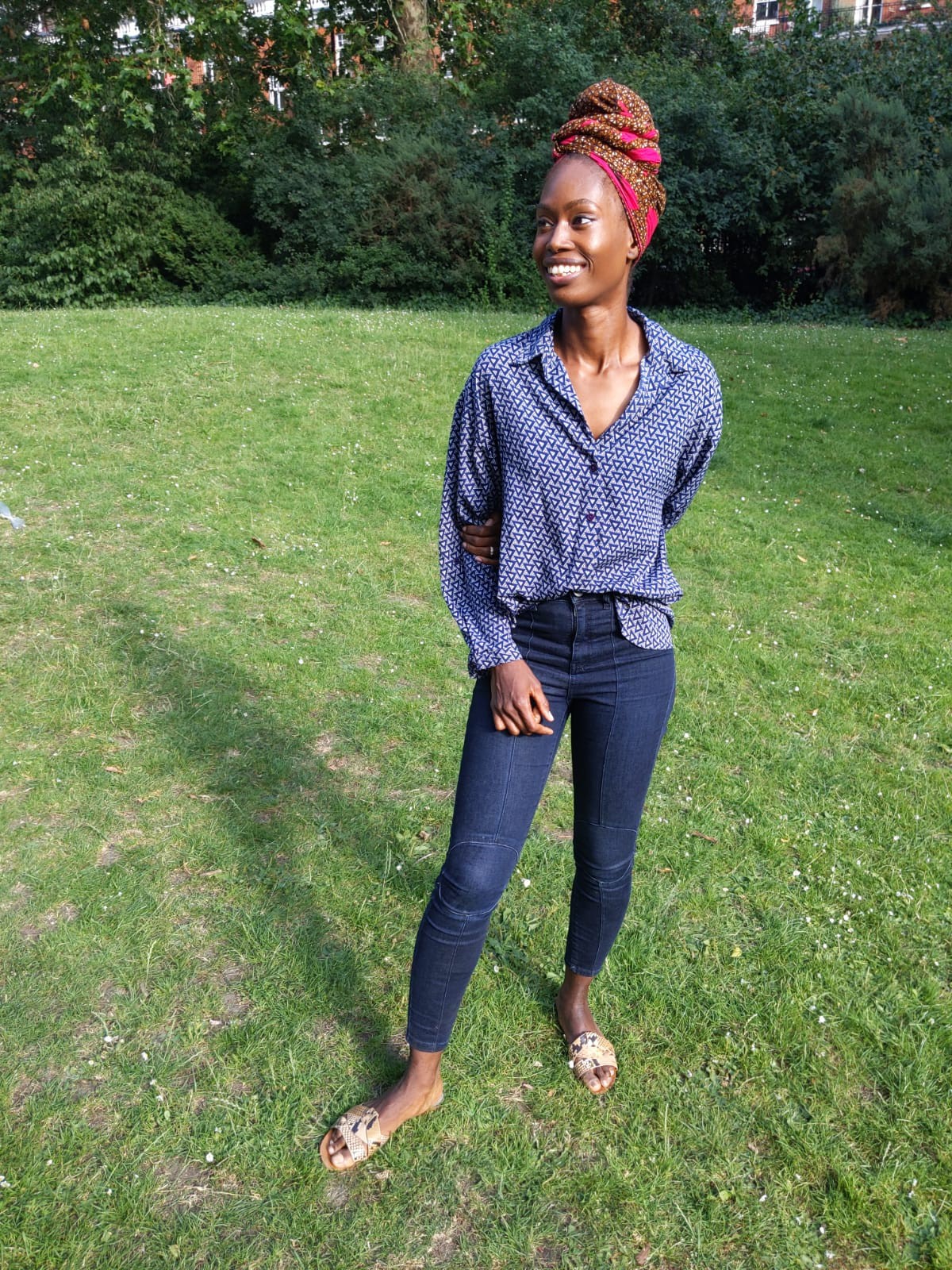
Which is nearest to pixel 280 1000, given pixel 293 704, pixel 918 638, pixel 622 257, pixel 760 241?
pixel 293 704

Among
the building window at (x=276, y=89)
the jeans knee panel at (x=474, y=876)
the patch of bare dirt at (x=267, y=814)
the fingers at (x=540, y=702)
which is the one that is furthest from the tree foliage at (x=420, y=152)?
the jeans knee panel at (x=474, y=876)

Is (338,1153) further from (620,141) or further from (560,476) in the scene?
(620,141)

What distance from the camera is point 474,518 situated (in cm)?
240

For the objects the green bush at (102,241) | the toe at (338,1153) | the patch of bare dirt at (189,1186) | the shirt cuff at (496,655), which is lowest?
the green bush at (102,241)

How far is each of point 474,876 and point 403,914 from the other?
1366 mm

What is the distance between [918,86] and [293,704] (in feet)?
67.3

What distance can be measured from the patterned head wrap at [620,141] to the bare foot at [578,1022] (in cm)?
206

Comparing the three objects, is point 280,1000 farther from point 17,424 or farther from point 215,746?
point 17,424

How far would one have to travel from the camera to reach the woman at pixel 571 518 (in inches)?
87.4

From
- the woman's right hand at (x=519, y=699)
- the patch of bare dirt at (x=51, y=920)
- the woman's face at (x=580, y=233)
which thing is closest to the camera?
the woman's face at (x=580, y=233)

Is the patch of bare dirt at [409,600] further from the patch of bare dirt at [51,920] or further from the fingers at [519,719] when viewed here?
the fingers at [519,719]

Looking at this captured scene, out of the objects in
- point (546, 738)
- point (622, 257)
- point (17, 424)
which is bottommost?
point (17, 424)

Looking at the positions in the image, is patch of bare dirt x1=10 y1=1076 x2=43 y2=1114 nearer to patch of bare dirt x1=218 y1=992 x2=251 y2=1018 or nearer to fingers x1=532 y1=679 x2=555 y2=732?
patch of bare dirt x1=218 y1=992 x2=251 y2=1018

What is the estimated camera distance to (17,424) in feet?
28.5
